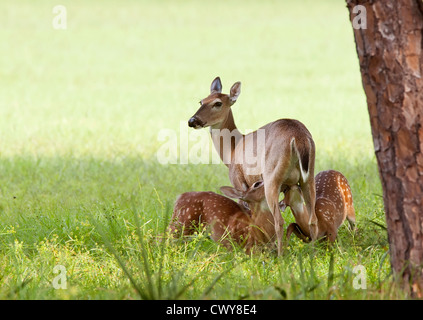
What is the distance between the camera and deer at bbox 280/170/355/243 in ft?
18.9

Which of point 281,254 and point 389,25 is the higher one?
point 389,25

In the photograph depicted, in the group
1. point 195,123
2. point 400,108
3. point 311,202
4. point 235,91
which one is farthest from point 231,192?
point 400,108

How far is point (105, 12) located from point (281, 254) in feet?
76.1

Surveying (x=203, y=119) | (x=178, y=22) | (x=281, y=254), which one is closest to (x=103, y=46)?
(x=178, y=22)

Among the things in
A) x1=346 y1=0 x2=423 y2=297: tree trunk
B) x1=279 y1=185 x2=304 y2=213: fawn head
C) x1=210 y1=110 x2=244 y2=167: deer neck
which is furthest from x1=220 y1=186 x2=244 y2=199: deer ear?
x1=346 y1=0 x2=423 y2=297: tree trunk

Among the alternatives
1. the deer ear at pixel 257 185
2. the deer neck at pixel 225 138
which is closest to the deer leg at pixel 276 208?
the deer ear at pixel 257 185

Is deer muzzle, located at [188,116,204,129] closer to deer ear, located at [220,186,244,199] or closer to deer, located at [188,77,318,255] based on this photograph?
deer, located at [188,77,318,255]

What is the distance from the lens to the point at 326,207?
19.4 ft

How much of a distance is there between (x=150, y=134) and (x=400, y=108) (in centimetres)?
870

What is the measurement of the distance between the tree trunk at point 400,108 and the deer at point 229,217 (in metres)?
1.66

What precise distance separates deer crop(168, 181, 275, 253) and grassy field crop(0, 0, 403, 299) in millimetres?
139

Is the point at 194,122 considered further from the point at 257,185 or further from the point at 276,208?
the point at 276,208

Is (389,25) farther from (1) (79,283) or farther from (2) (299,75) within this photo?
(2) (299,75)
